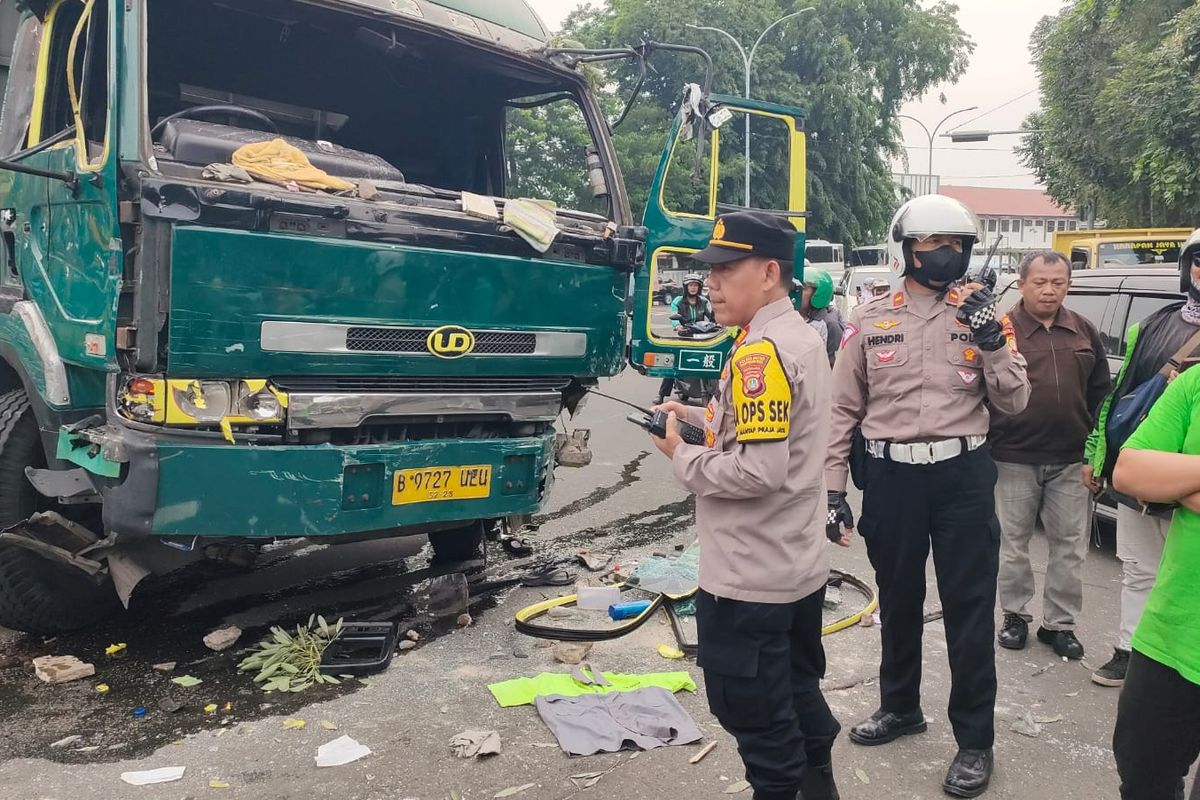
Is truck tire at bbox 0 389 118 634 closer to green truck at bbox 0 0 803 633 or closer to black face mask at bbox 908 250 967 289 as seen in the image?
green truck at bbox 0 0 803 633

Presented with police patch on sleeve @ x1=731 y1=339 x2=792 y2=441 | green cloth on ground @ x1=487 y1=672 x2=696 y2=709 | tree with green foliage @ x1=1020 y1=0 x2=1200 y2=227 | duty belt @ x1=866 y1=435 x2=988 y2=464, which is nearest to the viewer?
police patch on sleeve @ x1=731 y1=339 x2=792 y2=441

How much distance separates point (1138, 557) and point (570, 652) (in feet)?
7.35

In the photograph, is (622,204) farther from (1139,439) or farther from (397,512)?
(1139,439)

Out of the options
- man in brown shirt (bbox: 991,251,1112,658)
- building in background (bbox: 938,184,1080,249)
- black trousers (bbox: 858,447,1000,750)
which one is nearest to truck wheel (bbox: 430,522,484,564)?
black trousers (bbox: 858,447,1000,750)

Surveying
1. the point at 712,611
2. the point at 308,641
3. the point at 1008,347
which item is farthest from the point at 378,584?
the point at 1008,347

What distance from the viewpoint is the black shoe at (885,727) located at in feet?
10.9

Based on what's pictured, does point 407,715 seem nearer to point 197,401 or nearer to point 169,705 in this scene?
point 169,705

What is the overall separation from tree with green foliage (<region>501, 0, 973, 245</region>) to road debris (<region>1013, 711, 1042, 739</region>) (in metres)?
28.4

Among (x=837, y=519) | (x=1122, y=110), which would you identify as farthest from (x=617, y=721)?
(x=1122, y=110)

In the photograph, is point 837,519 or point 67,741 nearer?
point 837,519

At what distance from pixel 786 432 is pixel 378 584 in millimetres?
3376

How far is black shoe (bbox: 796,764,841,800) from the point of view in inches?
107

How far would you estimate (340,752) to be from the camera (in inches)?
127

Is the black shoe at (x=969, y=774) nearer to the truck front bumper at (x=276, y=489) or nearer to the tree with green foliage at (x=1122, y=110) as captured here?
the truck front bumper at (x=276, y=489)
